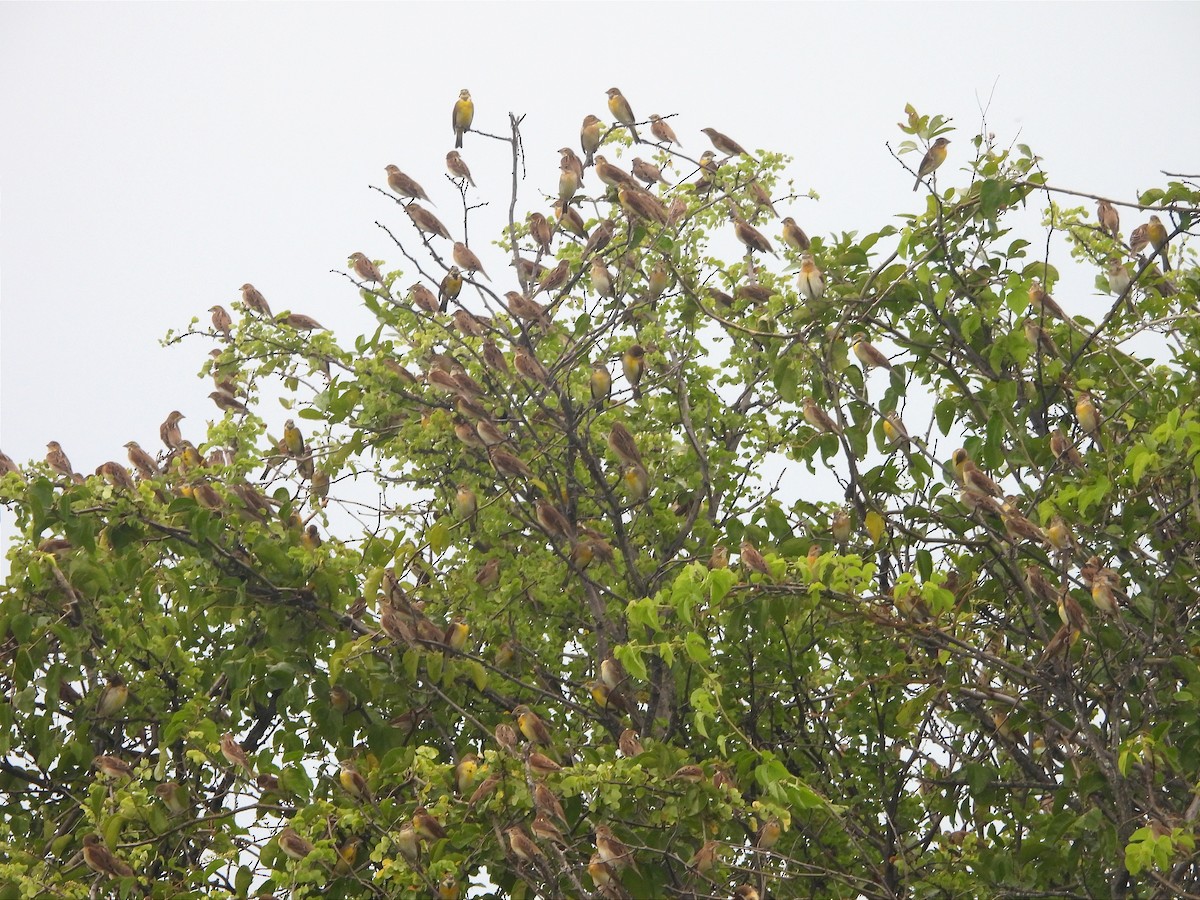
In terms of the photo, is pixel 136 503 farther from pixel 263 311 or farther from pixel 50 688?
pixel 263 311

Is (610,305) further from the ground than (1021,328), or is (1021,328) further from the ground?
(610,305)

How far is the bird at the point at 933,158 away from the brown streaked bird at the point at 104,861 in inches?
146

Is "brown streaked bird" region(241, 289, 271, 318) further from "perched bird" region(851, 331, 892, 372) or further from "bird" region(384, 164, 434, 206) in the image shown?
"perched bird" region(851, 331, 892, 372)

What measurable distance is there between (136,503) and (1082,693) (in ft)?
10.9

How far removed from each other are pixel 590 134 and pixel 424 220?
2.78 ft

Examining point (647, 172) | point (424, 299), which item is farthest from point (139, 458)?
point (647, 172)

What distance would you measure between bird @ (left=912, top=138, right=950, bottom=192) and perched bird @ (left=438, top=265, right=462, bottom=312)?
1990 mm

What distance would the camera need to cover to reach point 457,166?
666 cm

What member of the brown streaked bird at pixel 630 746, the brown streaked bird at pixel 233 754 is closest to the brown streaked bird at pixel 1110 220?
the brown streaked bird at pixel 630 746

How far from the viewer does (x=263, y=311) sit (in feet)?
21.8

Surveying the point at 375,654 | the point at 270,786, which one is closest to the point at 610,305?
the point at 375,654

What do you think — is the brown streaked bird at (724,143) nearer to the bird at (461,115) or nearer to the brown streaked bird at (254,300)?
the bird at (461,115)

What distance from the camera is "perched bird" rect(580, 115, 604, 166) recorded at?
6488 millimetres

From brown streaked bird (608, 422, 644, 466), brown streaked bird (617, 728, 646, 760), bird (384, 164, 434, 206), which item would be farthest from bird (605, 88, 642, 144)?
brown streaked bird (617, 728, 646, 760)
